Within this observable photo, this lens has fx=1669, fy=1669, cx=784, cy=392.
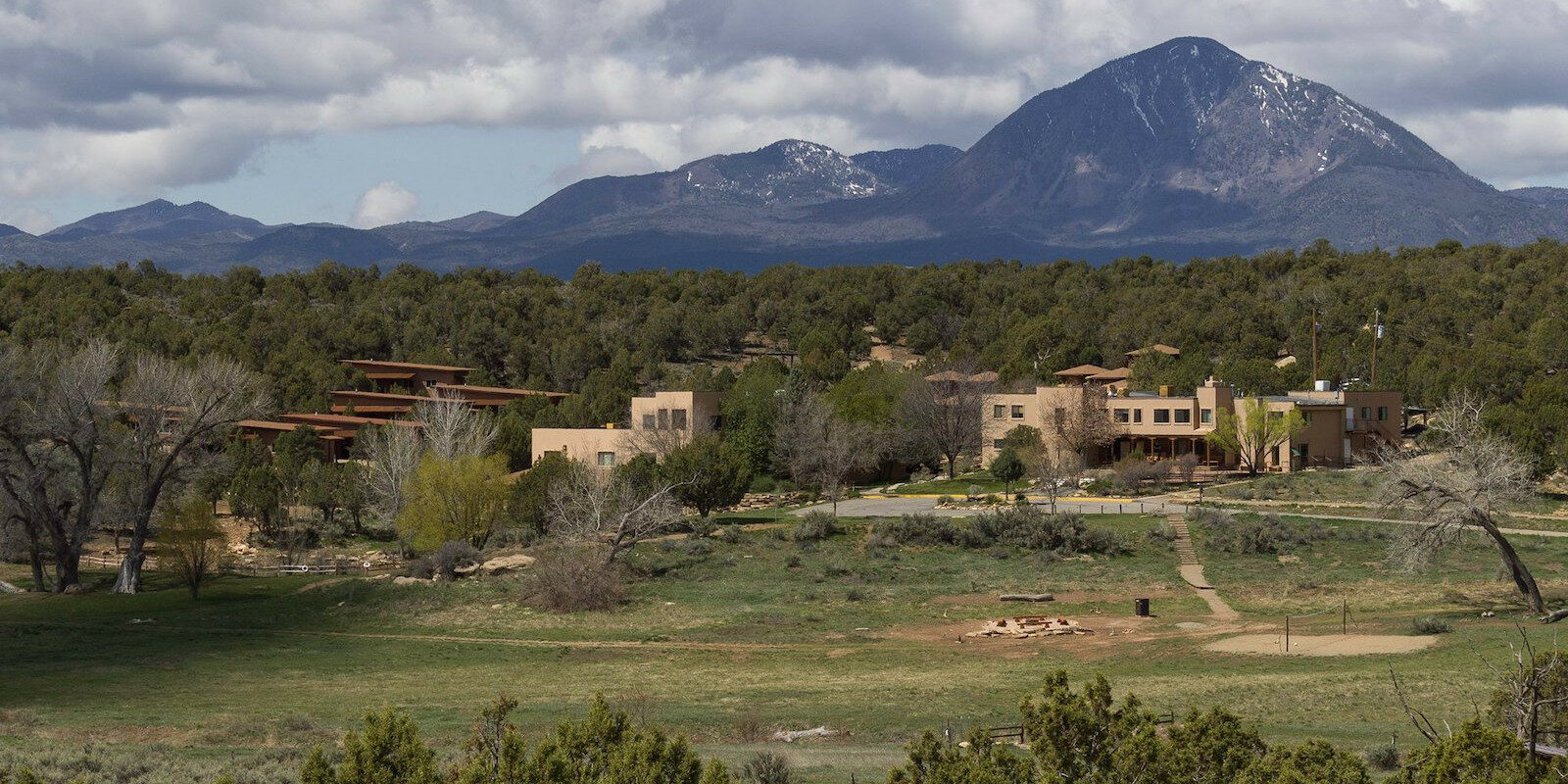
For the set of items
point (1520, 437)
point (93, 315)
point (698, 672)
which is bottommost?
point (698, 672)

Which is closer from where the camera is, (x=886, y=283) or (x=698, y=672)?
(x=698, y=672)

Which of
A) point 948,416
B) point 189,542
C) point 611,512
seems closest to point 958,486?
point 948,416

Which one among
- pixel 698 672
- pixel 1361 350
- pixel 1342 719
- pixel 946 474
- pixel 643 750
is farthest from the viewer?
pixel 1361 350

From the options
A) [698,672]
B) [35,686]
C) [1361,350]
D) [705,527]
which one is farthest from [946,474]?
[35,686]

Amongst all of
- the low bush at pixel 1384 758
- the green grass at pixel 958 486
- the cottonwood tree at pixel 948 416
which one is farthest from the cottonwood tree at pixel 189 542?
the cottonwood tree at pixel 948 416

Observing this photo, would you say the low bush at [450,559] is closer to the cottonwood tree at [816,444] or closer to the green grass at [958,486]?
the cottonwood tree at [816,444]

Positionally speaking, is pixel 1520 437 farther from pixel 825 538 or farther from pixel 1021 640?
pixel 1021 640

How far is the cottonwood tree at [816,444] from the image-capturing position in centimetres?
6831

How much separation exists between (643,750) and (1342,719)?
14.5 metres

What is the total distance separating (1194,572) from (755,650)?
1659cm

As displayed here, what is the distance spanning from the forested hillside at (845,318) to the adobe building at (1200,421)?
6400mm

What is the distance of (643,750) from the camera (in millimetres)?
17406

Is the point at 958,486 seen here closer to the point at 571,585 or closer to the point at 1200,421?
the point at 1200,421

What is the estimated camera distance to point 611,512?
2184 inches
